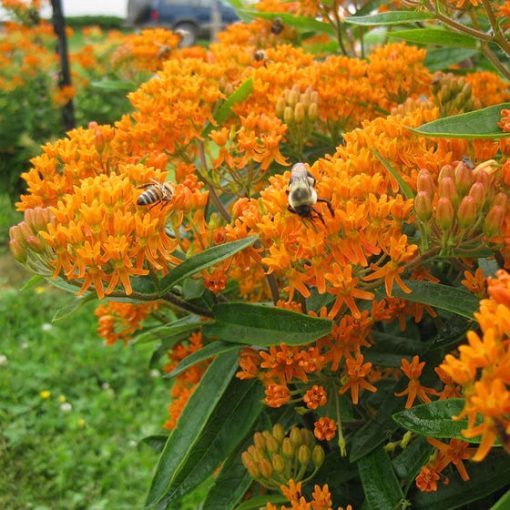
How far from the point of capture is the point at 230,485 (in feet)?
6.09

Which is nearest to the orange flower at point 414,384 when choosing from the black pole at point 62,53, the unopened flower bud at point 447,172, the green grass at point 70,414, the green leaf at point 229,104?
the unopened flower bud at point 447,172

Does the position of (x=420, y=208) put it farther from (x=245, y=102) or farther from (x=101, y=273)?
(x=245, y=102)

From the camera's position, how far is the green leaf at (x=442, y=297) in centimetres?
139

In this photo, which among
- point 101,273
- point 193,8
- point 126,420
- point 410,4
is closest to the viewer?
point 101,273

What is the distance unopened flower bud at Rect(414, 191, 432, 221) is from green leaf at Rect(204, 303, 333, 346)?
0.91ft

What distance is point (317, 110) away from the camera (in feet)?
6.57

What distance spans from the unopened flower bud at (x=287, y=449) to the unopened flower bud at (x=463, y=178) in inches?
28.5

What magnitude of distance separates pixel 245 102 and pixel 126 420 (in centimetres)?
318

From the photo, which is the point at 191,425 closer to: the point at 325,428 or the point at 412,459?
the point at 325,428

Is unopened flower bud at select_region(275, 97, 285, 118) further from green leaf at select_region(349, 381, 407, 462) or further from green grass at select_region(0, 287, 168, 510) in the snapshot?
green grass at select_region(0, 287, 168, 510)

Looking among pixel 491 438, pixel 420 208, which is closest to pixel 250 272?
pixel 420 208

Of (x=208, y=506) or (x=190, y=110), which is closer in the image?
(x=208, y=506)

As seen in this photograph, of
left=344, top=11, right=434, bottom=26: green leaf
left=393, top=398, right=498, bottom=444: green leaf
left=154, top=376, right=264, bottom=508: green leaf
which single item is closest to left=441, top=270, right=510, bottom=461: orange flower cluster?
left=393, top=398, right=498, bottom=444: green leaf

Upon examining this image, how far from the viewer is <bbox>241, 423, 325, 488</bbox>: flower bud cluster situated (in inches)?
65.1
